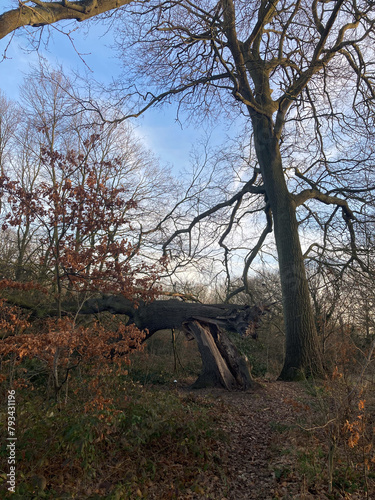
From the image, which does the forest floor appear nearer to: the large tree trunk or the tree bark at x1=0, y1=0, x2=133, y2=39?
the large tree trunk

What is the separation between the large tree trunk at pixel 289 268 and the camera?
8.95 m

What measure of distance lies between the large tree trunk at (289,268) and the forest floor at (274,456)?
1.82m

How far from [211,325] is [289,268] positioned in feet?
8.36

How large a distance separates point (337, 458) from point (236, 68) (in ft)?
30.8

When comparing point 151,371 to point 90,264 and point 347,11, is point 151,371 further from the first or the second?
point 347,11

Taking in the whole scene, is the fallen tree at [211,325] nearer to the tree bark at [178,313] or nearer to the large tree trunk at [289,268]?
the tree bark at [178,313]

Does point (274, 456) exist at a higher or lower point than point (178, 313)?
lower

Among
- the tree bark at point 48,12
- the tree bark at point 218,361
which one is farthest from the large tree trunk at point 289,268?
the tree bark at point 48,12

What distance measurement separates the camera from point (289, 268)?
955 cm

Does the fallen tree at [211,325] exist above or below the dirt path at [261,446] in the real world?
above

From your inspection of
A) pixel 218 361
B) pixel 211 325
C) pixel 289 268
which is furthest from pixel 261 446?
pixel 289 268

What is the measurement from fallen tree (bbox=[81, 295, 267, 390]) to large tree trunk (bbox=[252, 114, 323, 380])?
1.33 metres

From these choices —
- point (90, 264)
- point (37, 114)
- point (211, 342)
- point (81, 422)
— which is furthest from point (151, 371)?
point (37, 114)

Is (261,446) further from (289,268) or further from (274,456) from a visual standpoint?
(289,268)
